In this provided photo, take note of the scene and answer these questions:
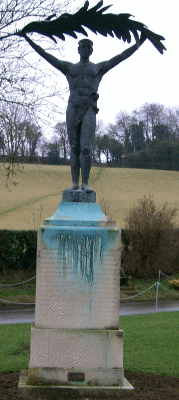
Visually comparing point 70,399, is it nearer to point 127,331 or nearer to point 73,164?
point 73,164

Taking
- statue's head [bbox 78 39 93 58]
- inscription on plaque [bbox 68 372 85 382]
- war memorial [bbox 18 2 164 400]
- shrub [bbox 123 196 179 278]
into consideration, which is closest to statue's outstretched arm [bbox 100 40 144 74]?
statue's head [bbox 78 39 93 58]

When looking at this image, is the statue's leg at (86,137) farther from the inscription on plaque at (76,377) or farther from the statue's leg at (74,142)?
the inscription on plaque at (76,377)

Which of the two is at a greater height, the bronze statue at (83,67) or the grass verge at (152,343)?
the bronze statue at (83,67)

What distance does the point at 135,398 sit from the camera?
221 inches

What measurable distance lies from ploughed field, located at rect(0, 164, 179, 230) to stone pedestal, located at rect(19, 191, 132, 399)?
29324mm

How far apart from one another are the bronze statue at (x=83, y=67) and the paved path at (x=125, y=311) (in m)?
7.44

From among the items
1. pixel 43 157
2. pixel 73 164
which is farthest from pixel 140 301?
pixel 43 157

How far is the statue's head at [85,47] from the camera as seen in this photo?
20.8 feet

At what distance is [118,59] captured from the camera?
6.47m

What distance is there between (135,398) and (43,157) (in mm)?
65579

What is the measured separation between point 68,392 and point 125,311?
9810mm

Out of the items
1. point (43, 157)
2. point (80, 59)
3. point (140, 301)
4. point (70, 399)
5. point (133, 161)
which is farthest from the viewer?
point (133, 161)

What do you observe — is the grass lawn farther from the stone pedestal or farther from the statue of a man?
the statue of a man

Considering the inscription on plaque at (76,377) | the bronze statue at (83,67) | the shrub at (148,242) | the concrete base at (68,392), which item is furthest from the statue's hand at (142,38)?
the shrub at (148,242)
